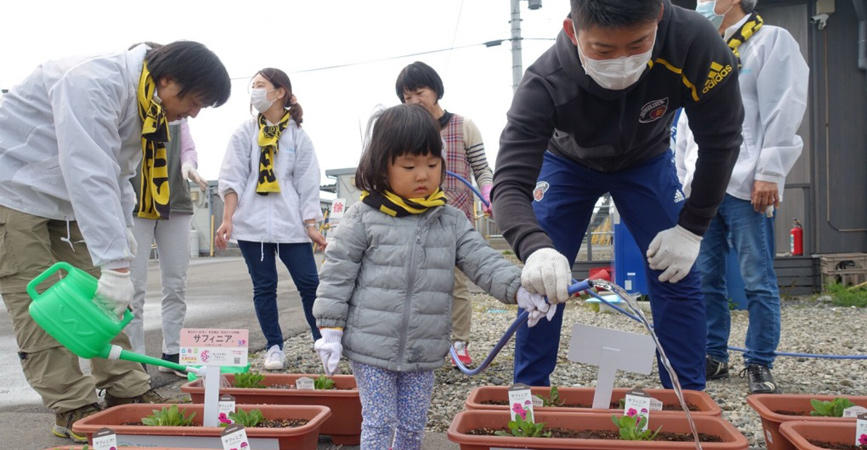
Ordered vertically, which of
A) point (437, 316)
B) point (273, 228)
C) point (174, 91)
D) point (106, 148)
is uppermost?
point (174, 91)

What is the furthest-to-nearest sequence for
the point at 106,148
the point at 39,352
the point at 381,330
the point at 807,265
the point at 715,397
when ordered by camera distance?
the point at 807,265 → the point at 715,397 → the point at 39,352 → the point at 106,148 → the point at 381,330

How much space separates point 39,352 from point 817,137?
23.7ft

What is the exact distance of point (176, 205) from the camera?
3.49 m

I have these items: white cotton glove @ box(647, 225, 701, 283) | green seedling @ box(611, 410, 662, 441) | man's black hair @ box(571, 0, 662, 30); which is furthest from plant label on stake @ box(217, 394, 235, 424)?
man's black hair @ box(571, 0, 662, 30)

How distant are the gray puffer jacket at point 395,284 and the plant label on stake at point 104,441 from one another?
2.11 ft

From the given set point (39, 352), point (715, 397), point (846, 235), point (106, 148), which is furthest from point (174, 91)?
point (846, 235)

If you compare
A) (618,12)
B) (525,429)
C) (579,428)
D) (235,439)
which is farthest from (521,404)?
(618,12)

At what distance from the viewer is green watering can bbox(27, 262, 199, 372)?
6.33 ft

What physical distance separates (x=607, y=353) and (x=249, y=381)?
1.42m

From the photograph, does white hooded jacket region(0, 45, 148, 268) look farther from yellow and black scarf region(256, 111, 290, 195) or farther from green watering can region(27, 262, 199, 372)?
yellow and black scarf region(256, 111, 290, 195)

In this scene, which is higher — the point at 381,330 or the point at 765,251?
the point at 765,251

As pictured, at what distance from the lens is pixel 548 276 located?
5.37 ft

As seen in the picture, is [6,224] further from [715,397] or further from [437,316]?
[715,397]

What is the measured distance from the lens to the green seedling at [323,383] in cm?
252
